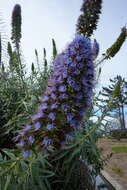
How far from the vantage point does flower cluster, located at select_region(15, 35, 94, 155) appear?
1.62 metres

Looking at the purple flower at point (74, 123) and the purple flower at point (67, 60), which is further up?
the purple flower at point (67, 60)

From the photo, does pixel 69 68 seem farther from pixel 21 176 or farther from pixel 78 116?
pixel 21 176

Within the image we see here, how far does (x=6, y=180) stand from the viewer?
1.79 m

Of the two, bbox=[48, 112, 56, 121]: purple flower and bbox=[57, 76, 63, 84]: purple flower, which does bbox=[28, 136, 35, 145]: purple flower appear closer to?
bbox=[48, 112, 56, 121]: purple flower

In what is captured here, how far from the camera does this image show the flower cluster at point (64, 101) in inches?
63.7

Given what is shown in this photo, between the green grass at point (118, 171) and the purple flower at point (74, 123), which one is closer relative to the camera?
the purple flower at point (74, 123)

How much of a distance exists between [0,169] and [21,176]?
0.15 meters

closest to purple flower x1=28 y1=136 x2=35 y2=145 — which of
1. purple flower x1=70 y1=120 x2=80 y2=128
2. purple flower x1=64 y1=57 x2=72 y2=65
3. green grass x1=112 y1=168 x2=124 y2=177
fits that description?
purple flower x1=70 y1=120 x2=80 y2=128

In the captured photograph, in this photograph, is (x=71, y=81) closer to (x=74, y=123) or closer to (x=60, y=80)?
(x=60, y=80)

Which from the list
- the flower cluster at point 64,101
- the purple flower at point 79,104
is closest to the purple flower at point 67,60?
the flower cluster at point 64,101

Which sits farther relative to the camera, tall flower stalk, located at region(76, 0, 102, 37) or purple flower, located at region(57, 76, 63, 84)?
tall flower stalk, located at region(76, 0, 102, 37)

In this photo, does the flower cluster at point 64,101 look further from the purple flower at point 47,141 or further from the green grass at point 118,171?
the green grass at point 118,171

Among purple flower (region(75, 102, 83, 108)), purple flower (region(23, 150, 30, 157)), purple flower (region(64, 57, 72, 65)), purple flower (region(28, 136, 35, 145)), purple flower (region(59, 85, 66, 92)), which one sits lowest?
purple flower (region(23, 150, 30, 157))

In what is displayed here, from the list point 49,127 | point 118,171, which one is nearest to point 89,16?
point 49,127
